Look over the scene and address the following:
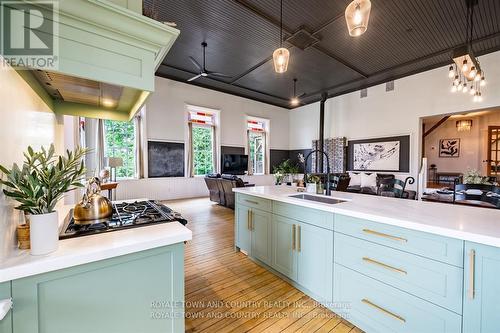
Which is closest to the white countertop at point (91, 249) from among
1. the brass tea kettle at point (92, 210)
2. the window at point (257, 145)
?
the brass tea kettle at point (92, 210)

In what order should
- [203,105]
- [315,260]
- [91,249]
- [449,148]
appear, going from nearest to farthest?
[91,249], [315,260], [203,105], [449,148]

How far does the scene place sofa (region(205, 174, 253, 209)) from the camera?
4.98 meters

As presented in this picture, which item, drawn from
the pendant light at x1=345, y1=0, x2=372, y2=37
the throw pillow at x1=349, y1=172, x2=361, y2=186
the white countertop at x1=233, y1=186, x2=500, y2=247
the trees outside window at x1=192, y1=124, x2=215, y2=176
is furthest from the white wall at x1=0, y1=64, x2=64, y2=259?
the throw pillow at x1=349, y1=172, x2=361, y2=186

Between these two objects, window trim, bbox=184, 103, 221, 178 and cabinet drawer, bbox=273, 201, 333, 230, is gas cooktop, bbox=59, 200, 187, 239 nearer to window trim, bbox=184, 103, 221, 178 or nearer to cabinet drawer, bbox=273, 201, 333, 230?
cabinet drawer, bbox=273, 201, 333, 230

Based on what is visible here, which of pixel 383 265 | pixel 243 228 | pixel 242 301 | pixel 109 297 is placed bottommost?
pixel 242 301

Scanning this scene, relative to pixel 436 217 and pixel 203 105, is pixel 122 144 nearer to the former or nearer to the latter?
pixel 203 105

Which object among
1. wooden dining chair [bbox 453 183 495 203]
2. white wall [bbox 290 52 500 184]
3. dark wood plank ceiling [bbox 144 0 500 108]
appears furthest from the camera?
Result: white wall [bbox 290 52 500 184]

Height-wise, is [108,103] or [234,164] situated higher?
[108,103]

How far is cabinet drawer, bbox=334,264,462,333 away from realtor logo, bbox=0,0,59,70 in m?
2.10

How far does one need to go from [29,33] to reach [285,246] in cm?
217

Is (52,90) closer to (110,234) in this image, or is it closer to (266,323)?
(110,234)

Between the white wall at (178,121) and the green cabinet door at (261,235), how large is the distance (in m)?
4.55

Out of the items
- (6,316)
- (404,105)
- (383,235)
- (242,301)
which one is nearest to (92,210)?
(6,316)

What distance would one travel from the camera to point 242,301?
73.7 inches
